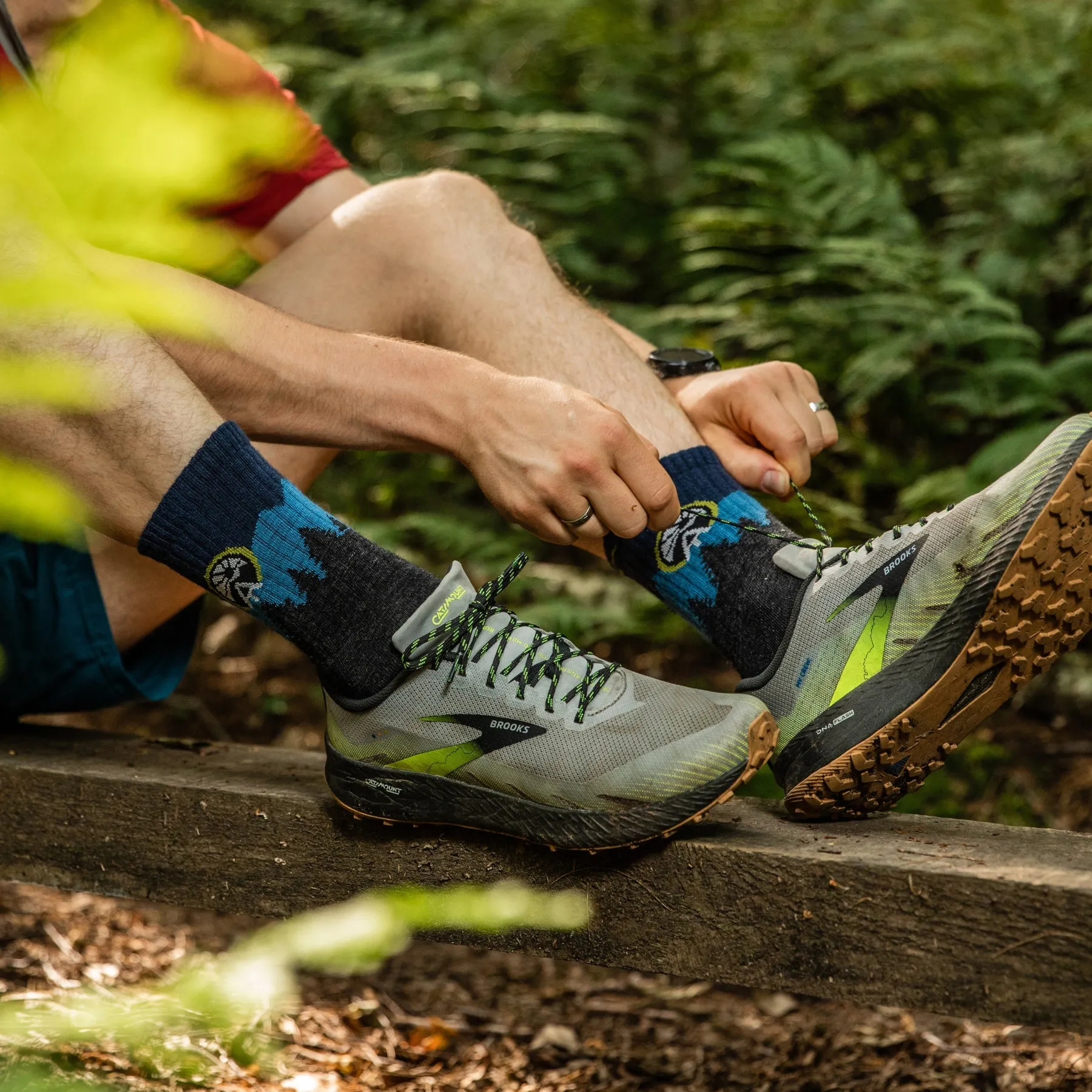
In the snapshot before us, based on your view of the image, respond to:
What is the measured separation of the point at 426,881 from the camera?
4.65ft

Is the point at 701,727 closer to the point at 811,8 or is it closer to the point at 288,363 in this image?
the point at 288,363

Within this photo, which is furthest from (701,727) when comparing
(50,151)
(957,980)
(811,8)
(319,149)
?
(811,8)

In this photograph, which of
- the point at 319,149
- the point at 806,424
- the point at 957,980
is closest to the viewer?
the point at 957,980

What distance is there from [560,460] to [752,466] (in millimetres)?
423

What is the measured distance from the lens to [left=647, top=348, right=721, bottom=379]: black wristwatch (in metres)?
1.79

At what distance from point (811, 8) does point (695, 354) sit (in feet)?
11.0

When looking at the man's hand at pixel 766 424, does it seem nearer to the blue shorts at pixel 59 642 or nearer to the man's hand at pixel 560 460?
the man's hand at pixel 560 460

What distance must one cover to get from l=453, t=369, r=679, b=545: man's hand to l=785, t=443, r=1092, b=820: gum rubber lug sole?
38 cm

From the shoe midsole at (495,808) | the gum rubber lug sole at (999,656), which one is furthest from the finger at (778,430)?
the shoe midsole at (495,808)

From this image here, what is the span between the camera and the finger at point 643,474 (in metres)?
1.31

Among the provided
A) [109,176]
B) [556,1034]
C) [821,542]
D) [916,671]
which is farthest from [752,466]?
[109,176]

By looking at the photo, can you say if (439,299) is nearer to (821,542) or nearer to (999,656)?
(821,542)

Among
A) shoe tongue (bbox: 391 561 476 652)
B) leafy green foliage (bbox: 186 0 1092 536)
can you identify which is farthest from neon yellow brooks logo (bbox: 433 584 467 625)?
leafy green foliage (bbox: 186 0 1092 536)

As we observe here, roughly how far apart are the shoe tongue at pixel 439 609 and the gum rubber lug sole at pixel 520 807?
179 mm
